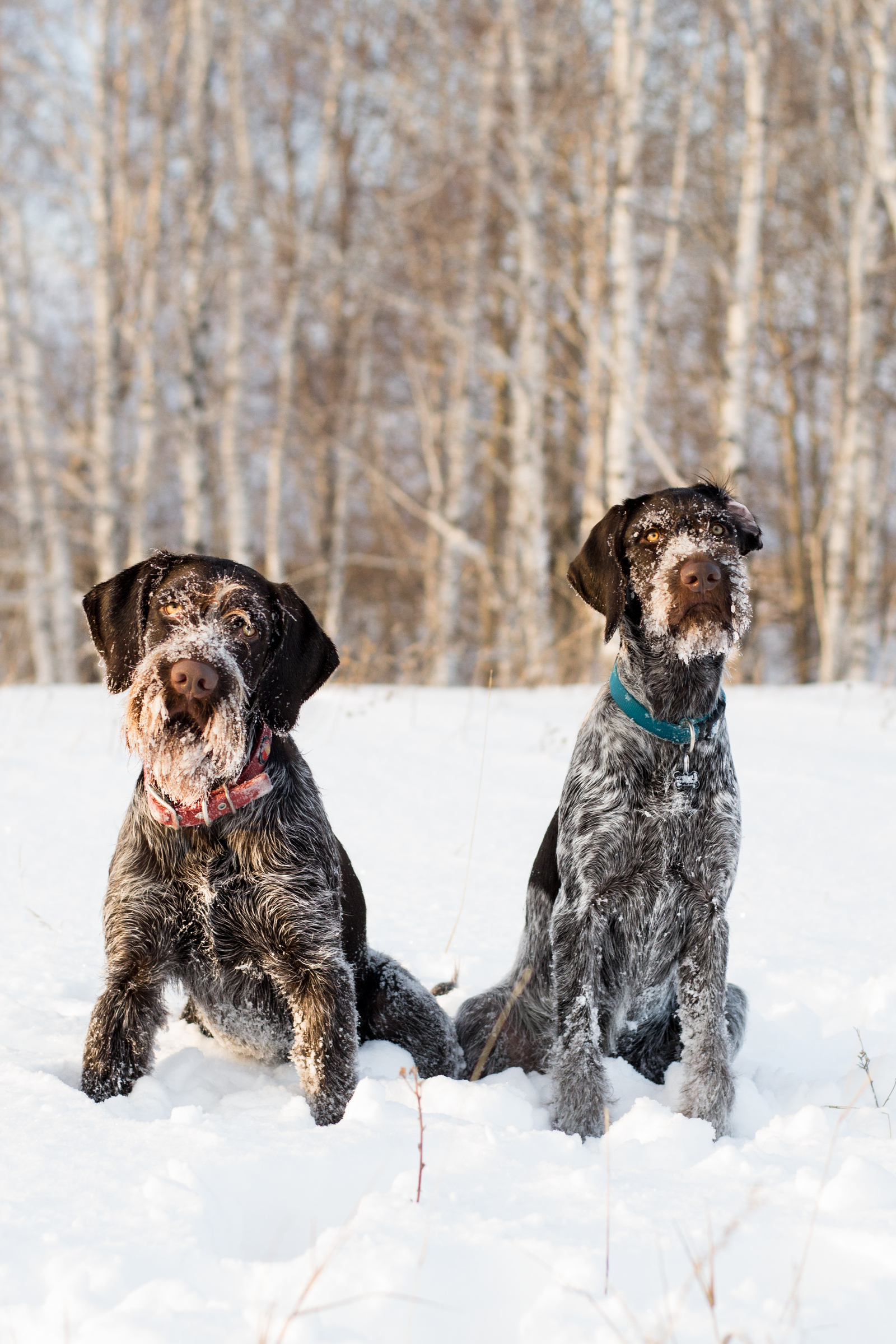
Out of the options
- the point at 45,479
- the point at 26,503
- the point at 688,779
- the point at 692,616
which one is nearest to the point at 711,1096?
the point at 688,779

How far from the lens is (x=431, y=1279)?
1798 millimetres

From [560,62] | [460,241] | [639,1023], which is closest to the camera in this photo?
[639,1023]

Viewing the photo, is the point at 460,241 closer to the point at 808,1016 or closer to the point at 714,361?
the point at 714,361

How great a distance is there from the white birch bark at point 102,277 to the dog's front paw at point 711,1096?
10.9 m

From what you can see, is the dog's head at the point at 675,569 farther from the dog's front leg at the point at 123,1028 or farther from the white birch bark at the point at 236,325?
the white birch bark at the point at 236,325

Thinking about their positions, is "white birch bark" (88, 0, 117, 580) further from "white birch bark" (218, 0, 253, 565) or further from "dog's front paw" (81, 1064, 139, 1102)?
"dog's front paw" (81, 1064, 139, 1102)

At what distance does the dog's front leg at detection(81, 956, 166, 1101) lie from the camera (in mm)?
2758

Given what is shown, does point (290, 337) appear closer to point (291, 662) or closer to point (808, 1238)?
point (291, 662)

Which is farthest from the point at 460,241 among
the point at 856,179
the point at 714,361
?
the point at 714,361

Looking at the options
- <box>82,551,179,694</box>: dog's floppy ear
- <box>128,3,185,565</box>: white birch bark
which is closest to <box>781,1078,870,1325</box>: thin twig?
<box>82,551,179,694</box>: dog's floppy ear

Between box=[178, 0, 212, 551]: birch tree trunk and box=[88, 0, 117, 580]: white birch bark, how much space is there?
2.05 m

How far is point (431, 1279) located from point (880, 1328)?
74 cm

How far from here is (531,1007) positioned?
3.52 m

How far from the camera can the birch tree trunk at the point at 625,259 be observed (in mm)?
9773
